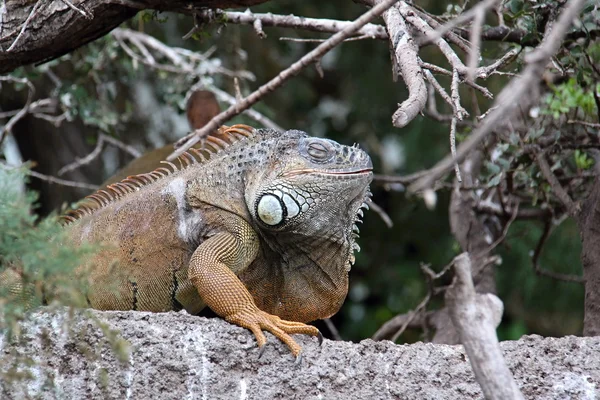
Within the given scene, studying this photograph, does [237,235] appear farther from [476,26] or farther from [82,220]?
[476,26]

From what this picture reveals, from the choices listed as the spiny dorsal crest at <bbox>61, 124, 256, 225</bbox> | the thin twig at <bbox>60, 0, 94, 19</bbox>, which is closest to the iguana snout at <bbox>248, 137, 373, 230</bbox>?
the spiny dorsal crest at <bbox>61, 124, 256, 225</bbox>

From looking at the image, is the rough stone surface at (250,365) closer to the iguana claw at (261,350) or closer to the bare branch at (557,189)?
the iguana claw at (261,350)

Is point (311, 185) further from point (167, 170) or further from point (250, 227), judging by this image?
point (167, 170)

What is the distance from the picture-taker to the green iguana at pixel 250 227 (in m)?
5.23

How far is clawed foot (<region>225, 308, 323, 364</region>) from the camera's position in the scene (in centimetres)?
459

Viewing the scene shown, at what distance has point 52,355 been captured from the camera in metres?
4.31

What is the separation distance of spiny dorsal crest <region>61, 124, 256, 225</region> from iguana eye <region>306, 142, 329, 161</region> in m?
0.43

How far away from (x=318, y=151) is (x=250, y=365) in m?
1.37

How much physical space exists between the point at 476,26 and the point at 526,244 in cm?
698

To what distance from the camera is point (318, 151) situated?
5.33 m

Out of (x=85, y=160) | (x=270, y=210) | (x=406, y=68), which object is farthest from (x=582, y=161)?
(x=85, y=160)

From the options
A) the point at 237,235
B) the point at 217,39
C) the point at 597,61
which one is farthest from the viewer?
the point at 217,39

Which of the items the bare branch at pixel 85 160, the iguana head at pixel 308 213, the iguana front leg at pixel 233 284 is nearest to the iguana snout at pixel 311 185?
the iguana head at pixel 308 213

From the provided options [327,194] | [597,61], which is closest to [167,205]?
[327,194]
